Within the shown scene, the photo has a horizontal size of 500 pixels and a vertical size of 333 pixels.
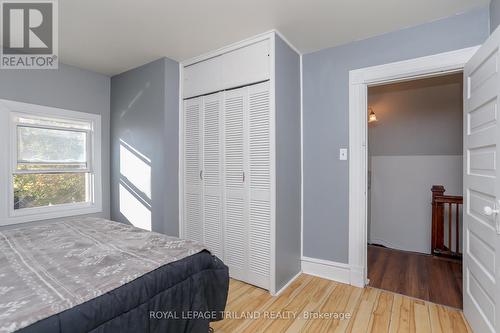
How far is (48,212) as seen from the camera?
3008 mm

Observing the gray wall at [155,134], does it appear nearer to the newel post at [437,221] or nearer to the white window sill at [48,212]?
the white window sill at [48,212]

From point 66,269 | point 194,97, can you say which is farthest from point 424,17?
point 66,269

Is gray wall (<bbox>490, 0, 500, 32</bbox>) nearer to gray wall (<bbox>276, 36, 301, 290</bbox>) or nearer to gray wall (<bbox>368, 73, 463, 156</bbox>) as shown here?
gray wall (<bbox>368, 73, 463, 156</bbox>)

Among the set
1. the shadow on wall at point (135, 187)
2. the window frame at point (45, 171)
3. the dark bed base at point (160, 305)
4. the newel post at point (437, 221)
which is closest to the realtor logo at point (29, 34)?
the window frame at point (45, 171)

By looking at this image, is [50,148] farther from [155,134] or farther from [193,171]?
Answer: [193,171]

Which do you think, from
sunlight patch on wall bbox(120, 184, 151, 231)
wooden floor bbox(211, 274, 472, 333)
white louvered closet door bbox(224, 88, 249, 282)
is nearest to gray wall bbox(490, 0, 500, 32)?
white louvered closet door bbox(224, 88, 249, 282)

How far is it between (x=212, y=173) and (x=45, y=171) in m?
2.08

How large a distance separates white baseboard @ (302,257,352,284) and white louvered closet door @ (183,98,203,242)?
48.8 inches

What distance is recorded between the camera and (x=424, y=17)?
6.86 feet

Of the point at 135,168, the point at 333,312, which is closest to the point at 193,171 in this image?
the point at 135,168

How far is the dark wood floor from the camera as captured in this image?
229 centimetres

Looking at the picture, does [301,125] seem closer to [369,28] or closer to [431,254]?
[369,28]

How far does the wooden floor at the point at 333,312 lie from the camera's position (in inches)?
72.3

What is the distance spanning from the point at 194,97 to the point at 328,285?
2.51 m
